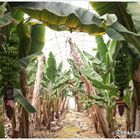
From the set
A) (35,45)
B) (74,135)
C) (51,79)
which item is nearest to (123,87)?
(35,45)

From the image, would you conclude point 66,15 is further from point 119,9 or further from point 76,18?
point 119,9

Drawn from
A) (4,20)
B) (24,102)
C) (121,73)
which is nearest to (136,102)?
(121,73)

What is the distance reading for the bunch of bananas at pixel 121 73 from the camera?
2.08 m

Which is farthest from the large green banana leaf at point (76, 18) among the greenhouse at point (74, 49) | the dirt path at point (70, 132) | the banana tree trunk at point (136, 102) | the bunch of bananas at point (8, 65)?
the dirt path at point (70, 132)

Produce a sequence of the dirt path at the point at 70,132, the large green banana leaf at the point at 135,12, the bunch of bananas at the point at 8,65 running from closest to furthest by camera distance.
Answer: the bunch of bananas at the point at 8,65 < the large green banana leaf at the point at 135,12 < the dirt path at the point at 70,132

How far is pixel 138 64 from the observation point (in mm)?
2213

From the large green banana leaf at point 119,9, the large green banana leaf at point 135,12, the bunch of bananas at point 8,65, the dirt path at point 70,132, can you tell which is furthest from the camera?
the dirt path at point 70,132

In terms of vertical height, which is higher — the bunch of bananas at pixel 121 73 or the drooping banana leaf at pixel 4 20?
the drooping banana leaf at pixel 4 20

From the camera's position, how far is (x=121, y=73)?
6.84ft

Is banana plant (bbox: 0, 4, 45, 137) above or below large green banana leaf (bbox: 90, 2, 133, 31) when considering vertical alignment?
below

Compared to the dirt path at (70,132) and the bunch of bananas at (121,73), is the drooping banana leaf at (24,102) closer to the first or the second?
the bunch of bananas at (121,73)

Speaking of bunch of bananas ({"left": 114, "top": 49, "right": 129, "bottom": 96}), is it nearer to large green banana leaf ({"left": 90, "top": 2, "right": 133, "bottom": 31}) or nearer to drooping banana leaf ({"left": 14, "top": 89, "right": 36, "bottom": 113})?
large green banana leaf ({"left": 90, "top": 2, "right": 133, "bottom": 31})

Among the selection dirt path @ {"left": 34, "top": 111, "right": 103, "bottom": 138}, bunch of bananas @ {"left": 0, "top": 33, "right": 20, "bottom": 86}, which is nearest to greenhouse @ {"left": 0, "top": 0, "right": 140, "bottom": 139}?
bunch of bananas @ {"left": 0, "top": 33, "right": 20, "bottom": 86}

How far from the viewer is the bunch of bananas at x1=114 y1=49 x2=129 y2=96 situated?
2.08 m
